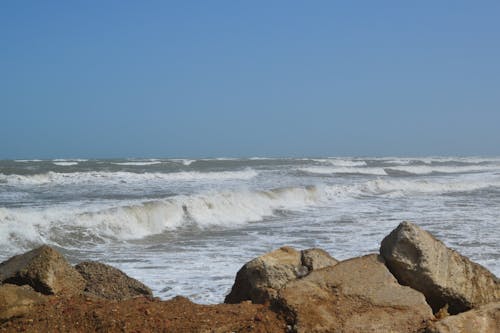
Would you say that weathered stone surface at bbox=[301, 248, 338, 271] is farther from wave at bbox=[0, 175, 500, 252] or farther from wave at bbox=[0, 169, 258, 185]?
wave at bbox=[0, 169, 258, 185]

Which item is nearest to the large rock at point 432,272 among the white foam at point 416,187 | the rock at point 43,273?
the rock at point 43,273

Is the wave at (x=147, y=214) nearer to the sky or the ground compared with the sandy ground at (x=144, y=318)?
nearer to the ground

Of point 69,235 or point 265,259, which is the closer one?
point 265,259

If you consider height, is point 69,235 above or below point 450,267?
below

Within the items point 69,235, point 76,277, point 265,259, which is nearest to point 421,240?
point 265,259

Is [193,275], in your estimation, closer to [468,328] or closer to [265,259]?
[265,259]

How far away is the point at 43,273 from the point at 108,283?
0.65 meters

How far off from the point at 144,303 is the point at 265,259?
1.03m

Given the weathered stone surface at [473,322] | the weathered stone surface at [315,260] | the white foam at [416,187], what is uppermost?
the weathered stone surface at [315,260]

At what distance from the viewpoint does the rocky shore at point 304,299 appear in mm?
3643

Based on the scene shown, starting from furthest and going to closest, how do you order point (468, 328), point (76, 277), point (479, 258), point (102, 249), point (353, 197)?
1. point (353, 197)
2. point (102, 249)
3. point (479, 258)
4. point (76, 277)
5. point (468, 328)

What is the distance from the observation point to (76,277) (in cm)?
492

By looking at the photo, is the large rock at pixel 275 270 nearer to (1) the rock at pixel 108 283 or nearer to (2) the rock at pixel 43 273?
(1) the rock at pixel 108 283

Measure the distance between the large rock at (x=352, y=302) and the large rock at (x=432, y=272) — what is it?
264 millimetres
